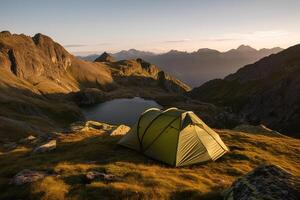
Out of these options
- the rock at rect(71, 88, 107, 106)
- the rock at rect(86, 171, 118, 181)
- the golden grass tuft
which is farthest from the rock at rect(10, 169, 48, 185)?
the rock at rect(71, 88, 107, 106)

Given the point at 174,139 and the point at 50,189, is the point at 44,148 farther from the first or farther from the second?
the point at 50,189

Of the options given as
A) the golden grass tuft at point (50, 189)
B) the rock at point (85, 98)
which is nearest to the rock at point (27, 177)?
the golden grass tuft at point (50, 189)

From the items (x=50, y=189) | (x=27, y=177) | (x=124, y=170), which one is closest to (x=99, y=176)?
(x=124, y=170)

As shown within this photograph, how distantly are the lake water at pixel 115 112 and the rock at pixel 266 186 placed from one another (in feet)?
394

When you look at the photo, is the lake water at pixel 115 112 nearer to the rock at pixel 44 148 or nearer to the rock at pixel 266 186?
the rock at pixel 44 148

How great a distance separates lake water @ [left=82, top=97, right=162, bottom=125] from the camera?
142825 mm

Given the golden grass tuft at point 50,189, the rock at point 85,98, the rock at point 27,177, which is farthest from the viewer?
the rock at point 85,98

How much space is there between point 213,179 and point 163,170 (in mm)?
3594

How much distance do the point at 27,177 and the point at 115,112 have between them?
5707 inches

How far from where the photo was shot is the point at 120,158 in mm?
25109

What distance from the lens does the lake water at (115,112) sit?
14282cm

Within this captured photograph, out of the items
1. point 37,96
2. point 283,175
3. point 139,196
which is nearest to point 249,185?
point 283,175

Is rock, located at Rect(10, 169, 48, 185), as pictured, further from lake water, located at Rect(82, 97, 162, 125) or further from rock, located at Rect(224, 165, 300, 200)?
lake water, located at Rect(82, 97, 162, 125)

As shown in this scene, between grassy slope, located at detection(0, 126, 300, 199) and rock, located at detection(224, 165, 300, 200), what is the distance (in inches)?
98.4
